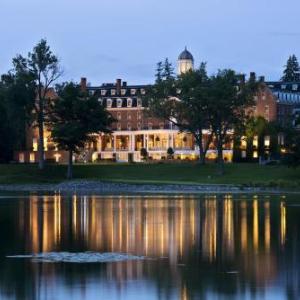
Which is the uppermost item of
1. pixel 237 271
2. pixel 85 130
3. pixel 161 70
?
pixel 161 70

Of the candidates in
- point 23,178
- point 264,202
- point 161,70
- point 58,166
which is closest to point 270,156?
point 161,70

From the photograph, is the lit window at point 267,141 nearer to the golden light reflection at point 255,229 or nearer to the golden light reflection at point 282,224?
the golden light reflection at point 282,224

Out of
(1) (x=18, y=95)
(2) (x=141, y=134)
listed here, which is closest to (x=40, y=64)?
(1) (x=18, y=95)

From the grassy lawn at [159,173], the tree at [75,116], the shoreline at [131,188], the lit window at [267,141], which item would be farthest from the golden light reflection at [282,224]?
the lit window at [267,141]

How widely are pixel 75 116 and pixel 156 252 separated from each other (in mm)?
88045

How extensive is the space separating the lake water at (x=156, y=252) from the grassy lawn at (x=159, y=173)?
48920 millimetres

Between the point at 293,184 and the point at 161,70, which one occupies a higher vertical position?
the point at 161,70

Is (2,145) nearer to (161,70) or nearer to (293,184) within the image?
(161,70)

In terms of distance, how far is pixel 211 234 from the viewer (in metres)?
41.5

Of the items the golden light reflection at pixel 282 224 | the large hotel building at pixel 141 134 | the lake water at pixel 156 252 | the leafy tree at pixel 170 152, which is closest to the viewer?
the lake water at pixel 156 252

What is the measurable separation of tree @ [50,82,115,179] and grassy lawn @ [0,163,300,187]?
425cm

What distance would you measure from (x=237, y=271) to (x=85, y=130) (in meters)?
91.9

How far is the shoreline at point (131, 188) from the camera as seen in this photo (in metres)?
93.6

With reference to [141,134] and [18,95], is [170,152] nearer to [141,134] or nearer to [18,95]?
[141,134]
